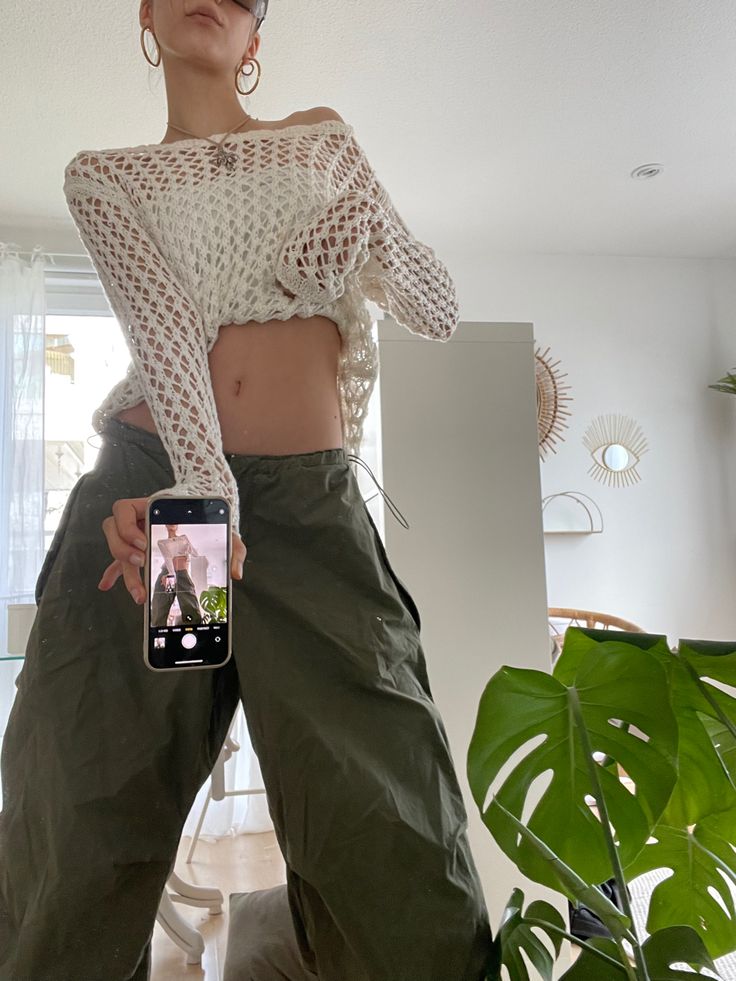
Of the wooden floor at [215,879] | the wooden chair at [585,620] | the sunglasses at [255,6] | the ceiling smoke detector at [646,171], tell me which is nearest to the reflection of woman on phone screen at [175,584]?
the sunglasses at [255,6]

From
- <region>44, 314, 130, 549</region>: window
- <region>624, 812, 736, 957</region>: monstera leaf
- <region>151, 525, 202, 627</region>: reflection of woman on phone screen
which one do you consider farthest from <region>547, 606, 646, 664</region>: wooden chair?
<region>151, 525, 202, 627</region>: reflection of woman on phone screen

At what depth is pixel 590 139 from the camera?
6.53 ft

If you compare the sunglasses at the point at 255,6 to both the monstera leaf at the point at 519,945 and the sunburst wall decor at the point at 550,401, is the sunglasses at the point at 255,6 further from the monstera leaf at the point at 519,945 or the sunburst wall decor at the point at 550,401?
the sunburst wall decor at the point at 550,401

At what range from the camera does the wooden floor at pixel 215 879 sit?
1.17m

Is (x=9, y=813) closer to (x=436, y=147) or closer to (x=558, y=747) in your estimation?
(x=558, y=747)

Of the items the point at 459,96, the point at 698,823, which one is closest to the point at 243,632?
the point at 698,823

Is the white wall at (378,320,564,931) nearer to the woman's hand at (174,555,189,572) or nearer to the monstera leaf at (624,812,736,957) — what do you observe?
the monstera leaf at (624,812,736,957)

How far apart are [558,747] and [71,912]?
0.30 meters

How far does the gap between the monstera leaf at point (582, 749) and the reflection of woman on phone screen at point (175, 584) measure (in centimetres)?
18

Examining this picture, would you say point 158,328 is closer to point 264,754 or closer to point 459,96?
A: point 264,754

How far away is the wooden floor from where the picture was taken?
117cm

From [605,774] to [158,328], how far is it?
15.7 inches

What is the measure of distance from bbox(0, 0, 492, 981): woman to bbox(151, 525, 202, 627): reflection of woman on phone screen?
0.04 ft

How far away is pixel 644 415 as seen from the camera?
2701 mm
